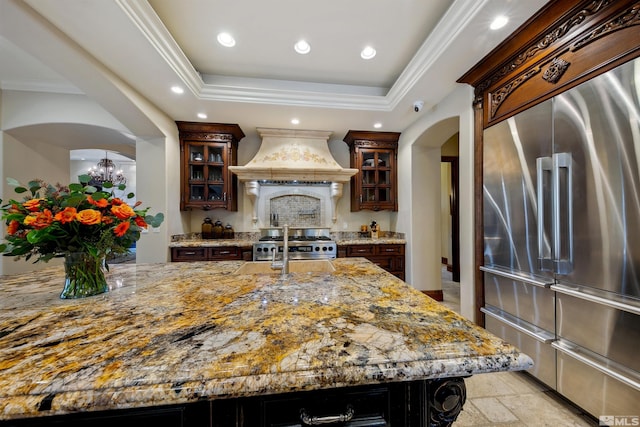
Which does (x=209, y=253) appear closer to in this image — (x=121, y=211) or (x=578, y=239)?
(x=121, y=211)

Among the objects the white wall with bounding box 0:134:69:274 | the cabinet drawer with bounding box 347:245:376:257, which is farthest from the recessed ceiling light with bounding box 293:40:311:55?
the white wall with bounding box 0:134:69:274

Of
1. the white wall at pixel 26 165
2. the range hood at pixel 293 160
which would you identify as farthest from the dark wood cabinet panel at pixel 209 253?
the white wall at pixel 26 165

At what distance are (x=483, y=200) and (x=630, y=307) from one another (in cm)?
116

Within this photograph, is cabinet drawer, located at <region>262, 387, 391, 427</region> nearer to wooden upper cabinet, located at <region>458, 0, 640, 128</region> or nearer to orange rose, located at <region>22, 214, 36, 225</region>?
orange rose, located at <region>22, 214, 36, 225</region>

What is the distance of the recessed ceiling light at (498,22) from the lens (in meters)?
1.68

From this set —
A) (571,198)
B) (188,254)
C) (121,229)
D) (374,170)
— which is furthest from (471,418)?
(188,254)

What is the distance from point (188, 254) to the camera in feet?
10.9

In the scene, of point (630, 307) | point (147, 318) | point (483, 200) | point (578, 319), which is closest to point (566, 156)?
point (483, 200)

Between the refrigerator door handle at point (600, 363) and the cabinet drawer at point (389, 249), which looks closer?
the refrigerator door handle at point (600, 363)

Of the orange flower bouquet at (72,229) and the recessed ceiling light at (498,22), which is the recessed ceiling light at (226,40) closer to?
the orange flower bouquet at (72,229)

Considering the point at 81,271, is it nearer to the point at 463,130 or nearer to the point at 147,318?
the point at 147,318

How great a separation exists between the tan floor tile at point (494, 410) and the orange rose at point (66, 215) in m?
2.56

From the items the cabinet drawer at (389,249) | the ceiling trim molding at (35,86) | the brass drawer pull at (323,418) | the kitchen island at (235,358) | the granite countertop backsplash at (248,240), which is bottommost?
the brass drawer pull at (323,418)

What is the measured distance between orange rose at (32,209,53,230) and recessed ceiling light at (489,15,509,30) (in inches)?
112
